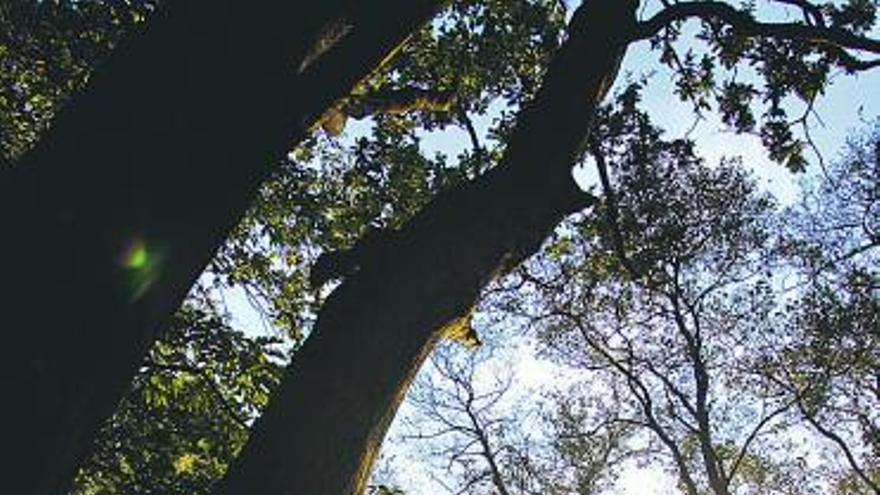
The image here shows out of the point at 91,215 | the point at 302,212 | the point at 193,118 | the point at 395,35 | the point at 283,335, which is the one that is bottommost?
the point at 91,215

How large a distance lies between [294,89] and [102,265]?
47.0 inches

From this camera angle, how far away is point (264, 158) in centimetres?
347

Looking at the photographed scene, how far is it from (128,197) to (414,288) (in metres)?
1.27

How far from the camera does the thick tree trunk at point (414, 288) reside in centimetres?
318

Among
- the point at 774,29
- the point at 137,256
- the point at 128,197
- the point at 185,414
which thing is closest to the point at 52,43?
the point at 185,414

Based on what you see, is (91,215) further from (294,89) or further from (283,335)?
(283,335)

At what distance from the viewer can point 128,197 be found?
9.68 feet

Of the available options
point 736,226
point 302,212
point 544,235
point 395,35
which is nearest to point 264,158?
point 395,35

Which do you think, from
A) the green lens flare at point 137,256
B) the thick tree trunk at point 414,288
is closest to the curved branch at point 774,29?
the thick tree trunk at point 414,288

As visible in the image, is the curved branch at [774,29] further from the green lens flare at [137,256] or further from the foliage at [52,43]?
the foliage at [52,43]

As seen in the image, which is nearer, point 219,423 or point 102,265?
point 102,265

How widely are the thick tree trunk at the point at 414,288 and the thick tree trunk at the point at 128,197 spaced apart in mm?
611

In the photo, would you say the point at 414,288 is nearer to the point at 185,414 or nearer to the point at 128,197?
the point at 128,197

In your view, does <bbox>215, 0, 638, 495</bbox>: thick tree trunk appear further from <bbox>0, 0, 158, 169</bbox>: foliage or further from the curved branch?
<bbox>0, 0, 158, 169</bbox>: foliage
